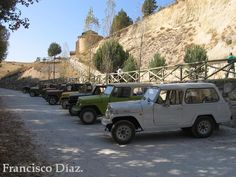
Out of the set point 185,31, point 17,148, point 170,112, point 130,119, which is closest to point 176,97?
point 170,112

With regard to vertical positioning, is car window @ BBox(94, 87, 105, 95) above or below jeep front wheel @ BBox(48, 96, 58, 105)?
above

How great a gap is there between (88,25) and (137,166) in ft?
112

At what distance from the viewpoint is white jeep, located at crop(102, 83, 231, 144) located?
11.5 m

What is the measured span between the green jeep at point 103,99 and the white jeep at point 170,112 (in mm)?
3281

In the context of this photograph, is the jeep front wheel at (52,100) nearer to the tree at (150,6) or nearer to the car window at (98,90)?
the car window at (98,90)

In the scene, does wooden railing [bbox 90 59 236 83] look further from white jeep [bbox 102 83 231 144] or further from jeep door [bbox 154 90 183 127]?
jeep door [bbox 154 90 183 127]

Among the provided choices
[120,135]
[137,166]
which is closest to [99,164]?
[137,166]

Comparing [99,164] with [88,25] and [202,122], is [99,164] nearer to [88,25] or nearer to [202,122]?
[202,122]

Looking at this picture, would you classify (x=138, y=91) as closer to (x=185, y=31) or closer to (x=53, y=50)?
(x=185, y=31)

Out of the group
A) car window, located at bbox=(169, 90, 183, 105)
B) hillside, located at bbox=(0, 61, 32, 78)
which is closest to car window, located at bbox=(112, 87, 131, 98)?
car window, located at bbox=(169, 90, 183, 105)

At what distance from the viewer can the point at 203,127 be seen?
12.1 meters

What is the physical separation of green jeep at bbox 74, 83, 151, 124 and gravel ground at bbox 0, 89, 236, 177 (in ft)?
7.11

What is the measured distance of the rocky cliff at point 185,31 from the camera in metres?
51.8

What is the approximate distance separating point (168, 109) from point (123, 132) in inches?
59.7
